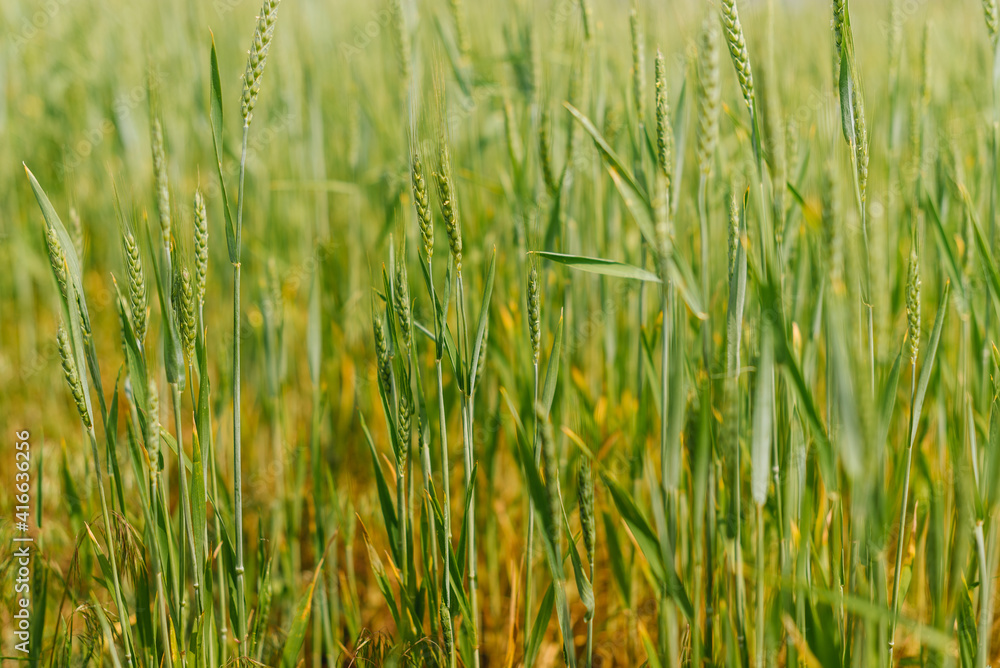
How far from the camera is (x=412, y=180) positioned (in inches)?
30.7

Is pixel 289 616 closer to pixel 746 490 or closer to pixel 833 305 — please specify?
pixel 746 490

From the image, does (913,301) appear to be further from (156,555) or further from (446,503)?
(156,555)

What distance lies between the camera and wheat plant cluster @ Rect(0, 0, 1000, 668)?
74 cm

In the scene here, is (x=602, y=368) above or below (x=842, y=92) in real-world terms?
below

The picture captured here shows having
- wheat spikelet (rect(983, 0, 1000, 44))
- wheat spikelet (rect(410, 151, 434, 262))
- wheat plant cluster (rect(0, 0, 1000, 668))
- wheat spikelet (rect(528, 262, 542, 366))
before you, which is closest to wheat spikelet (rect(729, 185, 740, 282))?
wheat plant cluster (rect(0, 0, 1000, 668))

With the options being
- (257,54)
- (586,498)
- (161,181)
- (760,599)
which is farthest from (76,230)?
(760,599)

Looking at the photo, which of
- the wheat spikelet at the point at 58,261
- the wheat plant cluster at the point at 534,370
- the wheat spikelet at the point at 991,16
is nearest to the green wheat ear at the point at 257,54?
the wheat plant cluster at the point at 534,370

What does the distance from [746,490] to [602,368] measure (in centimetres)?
48

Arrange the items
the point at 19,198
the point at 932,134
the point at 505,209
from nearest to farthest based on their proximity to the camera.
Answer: the point at 932,134 < the point at 505,209 < the point at 19,198

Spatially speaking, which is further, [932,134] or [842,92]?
[932,134]

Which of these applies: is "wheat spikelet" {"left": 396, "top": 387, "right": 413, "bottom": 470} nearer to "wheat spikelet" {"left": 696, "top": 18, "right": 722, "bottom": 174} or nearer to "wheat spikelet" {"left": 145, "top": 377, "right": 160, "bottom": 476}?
"wheat spikelet" {"left": 145, "top": 377, "right": 160, "bottom": 476}

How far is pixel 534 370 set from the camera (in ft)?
2.97

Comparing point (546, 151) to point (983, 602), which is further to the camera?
point (546, 151)

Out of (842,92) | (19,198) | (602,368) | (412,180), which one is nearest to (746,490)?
(602,368)
